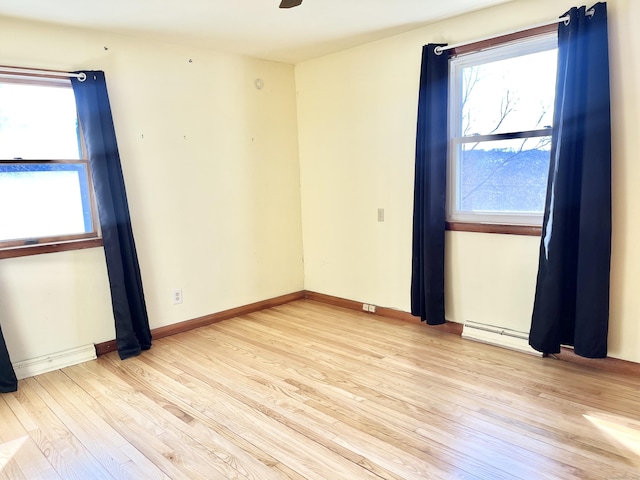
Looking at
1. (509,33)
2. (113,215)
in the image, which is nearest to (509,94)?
(509,33)

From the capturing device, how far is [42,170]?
3082 mm

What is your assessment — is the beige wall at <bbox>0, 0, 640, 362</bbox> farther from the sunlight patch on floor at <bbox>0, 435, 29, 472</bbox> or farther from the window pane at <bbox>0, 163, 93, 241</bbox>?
the sunlight patch on floor at <bbox>0, 435, 29, 472</bbox>

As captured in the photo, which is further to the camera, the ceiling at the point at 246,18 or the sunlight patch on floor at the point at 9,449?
the ceiling at the point at 246,18

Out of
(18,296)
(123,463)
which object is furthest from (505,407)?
(18,296)

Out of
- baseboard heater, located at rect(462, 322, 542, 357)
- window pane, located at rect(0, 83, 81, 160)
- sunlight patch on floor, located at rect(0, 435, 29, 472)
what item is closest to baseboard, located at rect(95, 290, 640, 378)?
baseboard heater, located at rect(462, 322, 542, 357)

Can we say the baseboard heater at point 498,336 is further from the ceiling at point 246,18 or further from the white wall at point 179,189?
the ceiling at point 246,18

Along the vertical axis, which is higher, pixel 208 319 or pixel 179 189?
pixel 179 189

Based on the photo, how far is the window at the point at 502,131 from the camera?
2.98 m

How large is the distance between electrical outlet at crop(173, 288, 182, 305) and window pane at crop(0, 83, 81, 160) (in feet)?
4.15

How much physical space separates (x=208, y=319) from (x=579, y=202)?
2.98 m

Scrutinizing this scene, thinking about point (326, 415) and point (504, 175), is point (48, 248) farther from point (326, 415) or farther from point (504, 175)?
point (504, 175)

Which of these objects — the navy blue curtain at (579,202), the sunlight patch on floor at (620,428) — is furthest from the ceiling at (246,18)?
the sunlight patch on floor at (620,428)

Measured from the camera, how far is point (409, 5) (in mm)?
2951

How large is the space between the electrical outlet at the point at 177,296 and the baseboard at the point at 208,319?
18 cm
